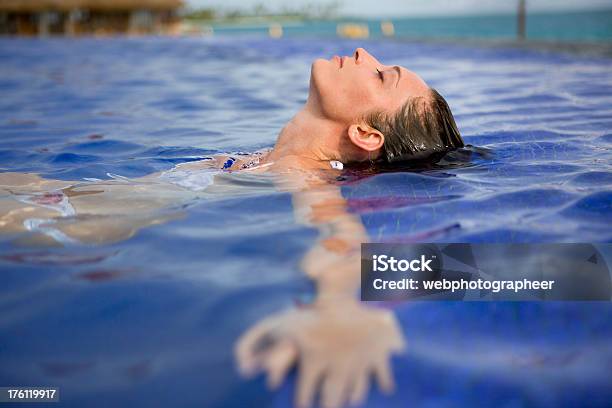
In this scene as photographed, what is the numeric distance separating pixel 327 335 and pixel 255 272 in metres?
0.59

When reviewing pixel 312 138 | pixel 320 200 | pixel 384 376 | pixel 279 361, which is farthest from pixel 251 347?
pixel 312 138

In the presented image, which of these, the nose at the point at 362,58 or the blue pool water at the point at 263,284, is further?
the nose at the point at 362,58

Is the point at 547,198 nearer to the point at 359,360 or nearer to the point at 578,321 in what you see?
the point at 578,321

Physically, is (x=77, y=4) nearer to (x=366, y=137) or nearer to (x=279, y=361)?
(x=366, y=137)

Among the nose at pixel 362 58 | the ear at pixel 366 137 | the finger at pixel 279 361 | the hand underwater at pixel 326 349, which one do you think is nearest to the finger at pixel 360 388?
the hand underwater at pixel 326 349

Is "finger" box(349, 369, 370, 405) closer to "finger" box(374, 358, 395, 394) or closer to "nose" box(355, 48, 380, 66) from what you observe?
"finger" box(374, 358, 395, 394)

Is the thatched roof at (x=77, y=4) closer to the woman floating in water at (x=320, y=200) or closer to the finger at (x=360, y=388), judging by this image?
the woman floating in water at (x=320, y=200)

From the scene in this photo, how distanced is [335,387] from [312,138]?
7.48 ft

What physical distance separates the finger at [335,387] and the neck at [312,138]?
220 cm

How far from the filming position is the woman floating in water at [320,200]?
5.18ft

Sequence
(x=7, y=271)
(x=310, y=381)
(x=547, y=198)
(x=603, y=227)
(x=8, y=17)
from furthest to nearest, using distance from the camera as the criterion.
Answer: (x=8, y=17) → (x=547, y=198) → (x=603, y=227) → (x=7, y=271) → (x=310, y=381)

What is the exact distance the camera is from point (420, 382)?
1.59m

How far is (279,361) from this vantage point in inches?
61.9

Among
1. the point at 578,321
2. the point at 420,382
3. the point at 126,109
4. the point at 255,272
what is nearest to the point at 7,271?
the point at 255,272
